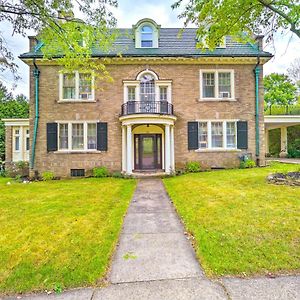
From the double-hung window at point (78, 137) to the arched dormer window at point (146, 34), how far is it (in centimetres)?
604

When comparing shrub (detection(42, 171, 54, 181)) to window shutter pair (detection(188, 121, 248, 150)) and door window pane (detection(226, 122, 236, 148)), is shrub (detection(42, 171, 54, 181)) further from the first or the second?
door window pane (detection(226, 122, 236, 148))

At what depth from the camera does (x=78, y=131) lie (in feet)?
46.2

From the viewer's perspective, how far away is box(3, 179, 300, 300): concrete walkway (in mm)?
2695

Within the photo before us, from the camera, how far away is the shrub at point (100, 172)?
1361 centimetres

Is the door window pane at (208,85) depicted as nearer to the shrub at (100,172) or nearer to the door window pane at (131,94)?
the door window pane at (131,94)

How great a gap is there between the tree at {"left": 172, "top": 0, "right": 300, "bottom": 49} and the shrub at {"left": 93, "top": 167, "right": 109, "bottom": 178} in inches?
339

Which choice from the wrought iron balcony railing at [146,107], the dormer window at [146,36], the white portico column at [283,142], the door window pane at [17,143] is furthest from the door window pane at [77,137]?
the white portico column at [283,142]

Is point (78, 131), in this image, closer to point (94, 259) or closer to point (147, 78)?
point (147, 78)

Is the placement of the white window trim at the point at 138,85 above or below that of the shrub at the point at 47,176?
above

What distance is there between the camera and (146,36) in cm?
1473

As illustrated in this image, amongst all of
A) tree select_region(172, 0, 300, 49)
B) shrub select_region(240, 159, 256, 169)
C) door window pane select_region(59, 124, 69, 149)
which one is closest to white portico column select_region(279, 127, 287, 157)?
shrub select_region(240, 159, 256, 169)

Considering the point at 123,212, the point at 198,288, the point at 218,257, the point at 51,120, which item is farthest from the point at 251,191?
the point at 51,120

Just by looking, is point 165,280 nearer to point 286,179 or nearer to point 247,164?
point 286,179

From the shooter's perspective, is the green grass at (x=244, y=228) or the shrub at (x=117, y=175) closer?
the green grass at (x=244, y=228)
